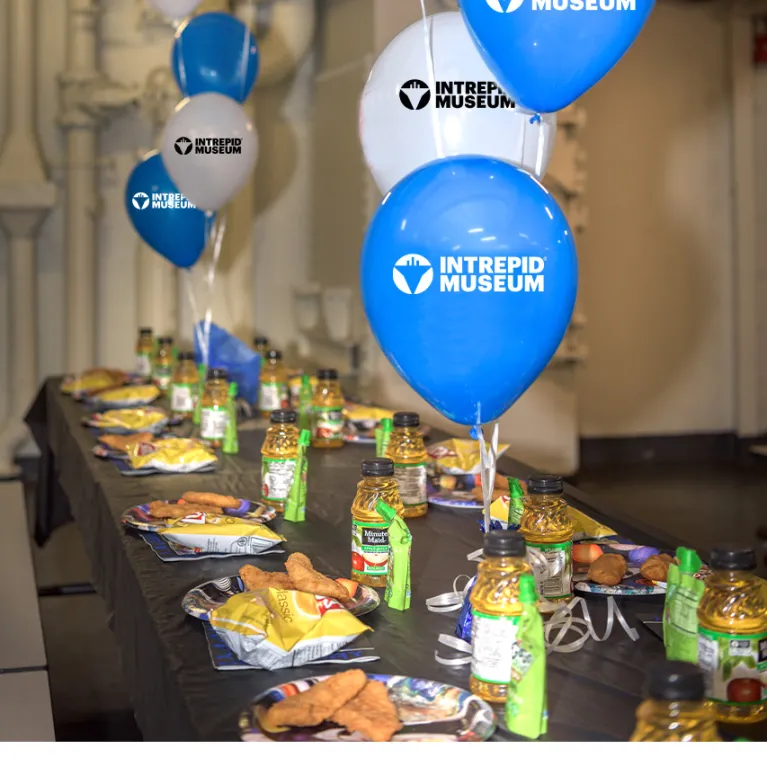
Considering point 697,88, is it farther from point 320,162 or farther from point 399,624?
point 399,624

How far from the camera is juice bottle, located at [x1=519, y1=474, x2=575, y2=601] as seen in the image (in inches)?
53.7

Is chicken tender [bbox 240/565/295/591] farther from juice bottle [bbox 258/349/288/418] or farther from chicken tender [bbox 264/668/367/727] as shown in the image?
juice bottle [bbox 258/349/288/418]

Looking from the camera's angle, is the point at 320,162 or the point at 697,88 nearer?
the point at 320,162

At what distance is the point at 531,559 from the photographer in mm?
1366

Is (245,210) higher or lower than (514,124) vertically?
higher

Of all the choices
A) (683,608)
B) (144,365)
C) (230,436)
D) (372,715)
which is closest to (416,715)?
(372,715)

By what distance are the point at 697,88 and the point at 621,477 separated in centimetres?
233

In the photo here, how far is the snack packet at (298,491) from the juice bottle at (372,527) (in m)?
0.38

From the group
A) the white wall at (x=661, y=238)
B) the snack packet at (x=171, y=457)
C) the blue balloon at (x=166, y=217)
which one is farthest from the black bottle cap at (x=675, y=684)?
the white wall at (x=661, y=238)

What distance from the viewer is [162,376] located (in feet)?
12.5

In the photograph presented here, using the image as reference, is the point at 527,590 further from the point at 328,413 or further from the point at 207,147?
the point at 207,147

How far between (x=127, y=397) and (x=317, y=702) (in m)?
2.50

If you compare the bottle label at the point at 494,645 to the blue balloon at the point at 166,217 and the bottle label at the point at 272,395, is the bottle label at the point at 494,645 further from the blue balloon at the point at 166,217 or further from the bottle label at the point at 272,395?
the blue balloon at the point at 166,217
